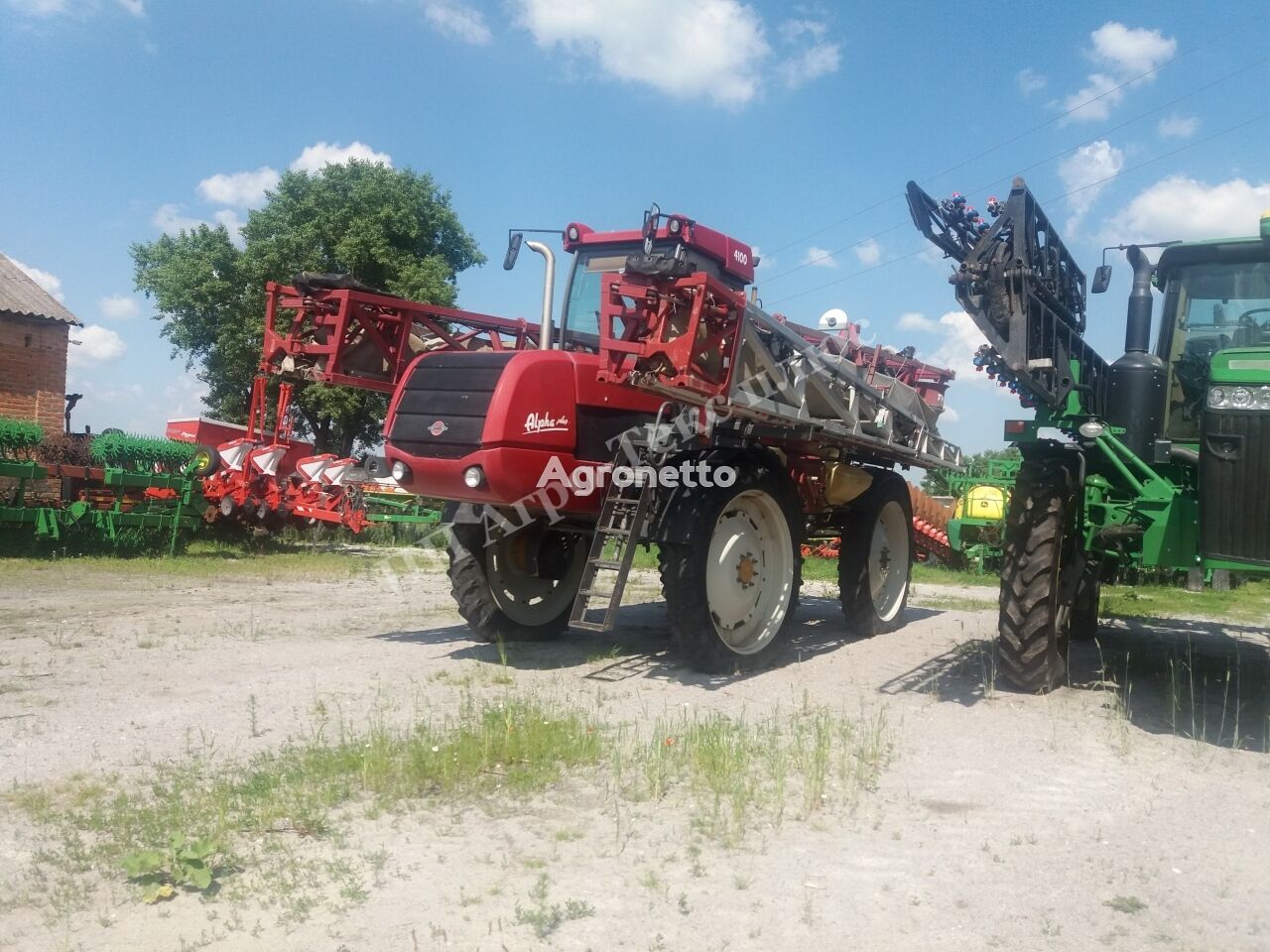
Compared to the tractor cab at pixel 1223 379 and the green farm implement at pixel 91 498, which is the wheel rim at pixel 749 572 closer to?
the tractor cab at pixel 1223 379

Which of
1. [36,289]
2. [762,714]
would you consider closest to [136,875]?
[762,714]

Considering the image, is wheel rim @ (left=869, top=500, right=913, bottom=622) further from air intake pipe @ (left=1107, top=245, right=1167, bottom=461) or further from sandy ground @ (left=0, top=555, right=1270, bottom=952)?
air intake pipe @ (left=1107, top=245, right=1167, bottom=461)

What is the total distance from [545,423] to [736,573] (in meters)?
1.83

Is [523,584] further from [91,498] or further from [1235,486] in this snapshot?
[91,498]

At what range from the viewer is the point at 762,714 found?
581 cm

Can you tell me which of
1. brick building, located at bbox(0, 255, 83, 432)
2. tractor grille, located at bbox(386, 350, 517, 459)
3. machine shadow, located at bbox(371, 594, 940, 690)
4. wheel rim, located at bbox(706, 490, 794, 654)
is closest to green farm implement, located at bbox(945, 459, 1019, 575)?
machine shadow, located at bbox(371, 594, 940, 690)

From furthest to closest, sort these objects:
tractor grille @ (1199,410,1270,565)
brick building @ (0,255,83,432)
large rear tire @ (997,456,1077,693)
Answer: brick building @ (0,255,83,432)
large rear tire @ (997,456,1077,693)
tractor grille @ (1199,410,1270,565)

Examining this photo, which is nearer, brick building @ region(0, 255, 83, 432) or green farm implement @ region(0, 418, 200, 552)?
green farm implement @ region(0, 418, 200, 552)

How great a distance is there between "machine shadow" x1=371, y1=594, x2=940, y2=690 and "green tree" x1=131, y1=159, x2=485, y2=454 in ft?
54.0

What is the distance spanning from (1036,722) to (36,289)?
67.7ft

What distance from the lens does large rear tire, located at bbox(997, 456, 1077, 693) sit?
19.6 ft

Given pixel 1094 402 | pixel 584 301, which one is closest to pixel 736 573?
pixel 584 301

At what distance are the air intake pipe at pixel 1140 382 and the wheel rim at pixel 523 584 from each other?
4076mm

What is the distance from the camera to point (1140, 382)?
6336 mm
